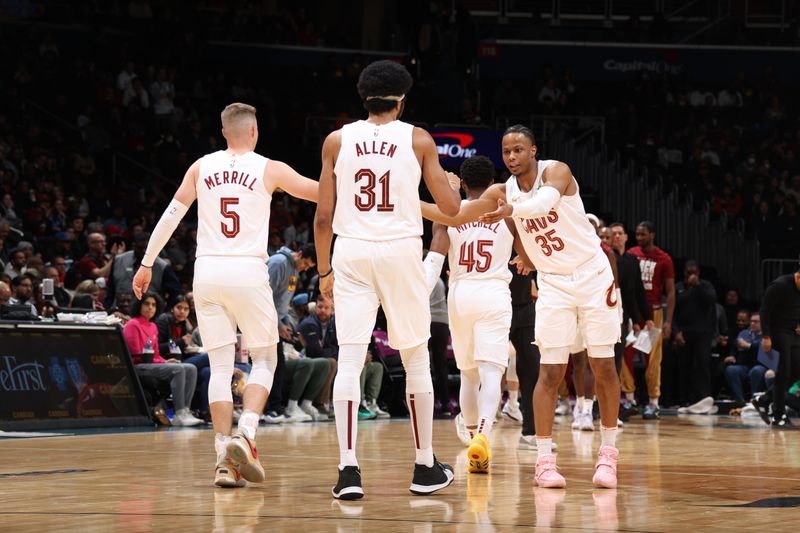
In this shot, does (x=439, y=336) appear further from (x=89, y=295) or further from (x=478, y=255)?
(x=478, y=255)

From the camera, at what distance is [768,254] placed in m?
23.7

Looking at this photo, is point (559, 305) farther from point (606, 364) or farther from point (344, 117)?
point (344, 117)

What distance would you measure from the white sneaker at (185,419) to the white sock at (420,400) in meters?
6.46

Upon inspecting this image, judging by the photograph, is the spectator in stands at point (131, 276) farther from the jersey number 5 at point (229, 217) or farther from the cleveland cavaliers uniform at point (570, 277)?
the cleveland cavaliers uniform at point (570, 277)

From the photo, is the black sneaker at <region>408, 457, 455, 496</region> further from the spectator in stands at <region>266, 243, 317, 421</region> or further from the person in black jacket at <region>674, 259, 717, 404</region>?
the person in black jacket at <region>674, 259, 717, 404</region>

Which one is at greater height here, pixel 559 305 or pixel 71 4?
pixel 71 4

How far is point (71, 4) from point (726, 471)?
20.4 meters

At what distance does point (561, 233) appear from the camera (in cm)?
736

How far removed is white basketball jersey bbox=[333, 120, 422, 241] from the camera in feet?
20.8

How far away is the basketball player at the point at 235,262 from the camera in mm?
7164

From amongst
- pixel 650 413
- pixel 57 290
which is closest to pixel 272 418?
pixel 57 290

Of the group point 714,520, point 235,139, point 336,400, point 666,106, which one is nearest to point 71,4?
point 666,106

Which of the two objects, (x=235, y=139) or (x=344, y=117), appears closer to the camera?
(x=235, y=139)

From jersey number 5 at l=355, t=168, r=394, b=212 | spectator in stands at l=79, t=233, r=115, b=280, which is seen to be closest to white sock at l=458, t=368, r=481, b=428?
jersey number 5 at l=355, t=168, r=394, b=212
